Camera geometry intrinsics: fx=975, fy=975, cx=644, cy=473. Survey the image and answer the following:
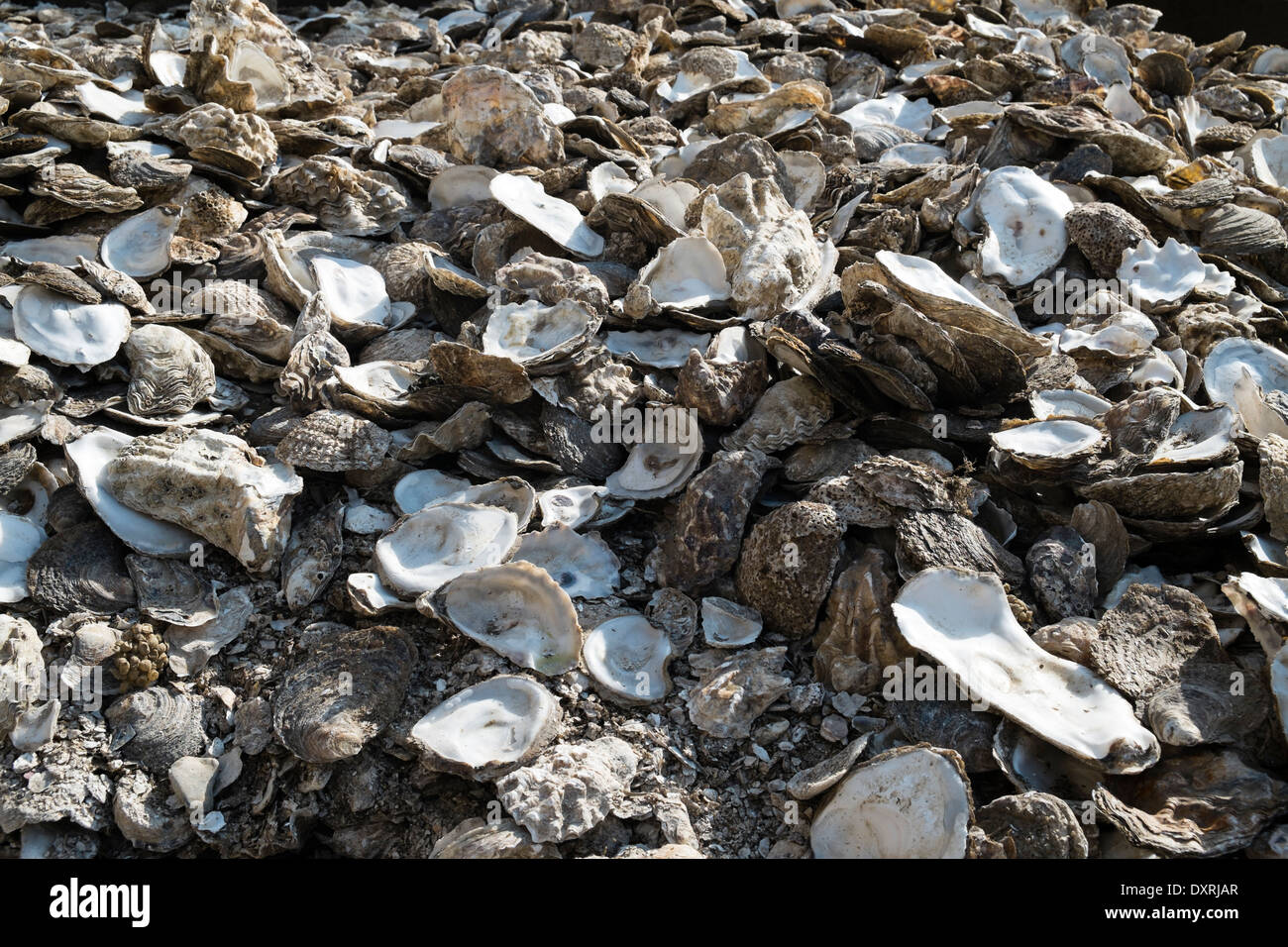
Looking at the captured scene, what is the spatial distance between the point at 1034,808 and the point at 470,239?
3.32 meters

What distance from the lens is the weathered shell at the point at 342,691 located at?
257 cm

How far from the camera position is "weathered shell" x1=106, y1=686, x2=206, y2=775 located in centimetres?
266

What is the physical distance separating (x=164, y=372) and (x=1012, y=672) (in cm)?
304

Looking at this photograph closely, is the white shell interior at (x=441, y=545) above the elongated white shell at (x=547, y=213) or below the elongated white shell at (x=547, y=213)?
below

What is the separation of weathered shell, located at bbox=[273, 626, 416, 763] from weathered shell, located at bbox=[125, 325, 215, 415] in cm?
124

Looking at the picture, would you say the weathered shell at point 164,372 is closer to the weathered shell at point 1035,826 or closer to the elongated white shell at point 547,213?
the elongated white shell at point 547,213

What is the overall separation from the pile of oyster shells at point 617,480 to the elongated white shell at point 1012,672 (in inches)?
0.5

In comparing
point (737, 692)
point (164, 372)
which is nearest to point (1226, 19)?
point (737, 692)

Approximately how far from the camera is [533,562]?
3.09 m

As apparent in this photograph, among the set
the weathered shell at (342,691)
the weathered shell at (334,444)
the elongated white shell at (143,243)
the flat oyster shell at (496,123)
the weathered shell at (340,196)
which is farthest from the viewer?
the flat oyster shell at (496,123)

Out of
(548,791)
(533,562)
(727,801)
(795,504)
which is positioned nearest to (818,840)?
(727,801)

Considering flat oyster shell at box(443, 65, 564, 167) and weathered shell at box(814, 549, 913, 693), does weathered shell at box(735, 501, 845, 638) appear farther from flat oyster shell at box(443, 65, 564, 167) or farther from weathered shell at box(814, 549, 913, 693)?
flat oyster shell at box(443, 65, 564, 167)

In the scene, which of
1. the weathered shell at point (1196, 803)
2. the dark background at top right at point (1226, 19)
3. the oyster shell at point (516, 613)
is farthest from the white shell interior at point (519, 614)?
the dark background at top right at point (1226, 19)
